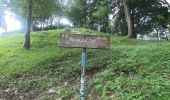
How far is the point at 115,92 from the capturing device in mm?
7172

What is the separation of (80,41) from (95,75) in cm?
223

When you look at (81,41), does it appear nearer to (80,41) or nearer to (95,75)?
(80,41)

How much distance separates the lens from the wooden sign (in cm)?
660

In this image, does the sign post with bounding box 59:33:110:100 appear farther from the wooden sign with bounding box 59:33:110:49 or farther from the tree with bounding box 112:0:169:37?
the tree with bounding box 112:0:169:37

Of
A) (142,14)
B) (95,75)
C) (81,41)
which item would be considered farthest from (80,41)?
(142,14)

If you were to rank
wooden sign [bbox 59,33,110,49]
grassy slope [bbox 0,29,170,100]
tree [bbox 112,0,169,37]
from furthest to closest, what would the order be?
1. tree [bbox 112,0,169,37]
2. grassy slope [bbox 0,29,170,100]
3. wooden sign [bbox 59,33,110,49]

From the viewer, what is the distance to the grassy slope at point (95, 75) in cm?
712

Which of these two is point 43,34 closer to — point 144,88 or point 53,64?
point 53,64

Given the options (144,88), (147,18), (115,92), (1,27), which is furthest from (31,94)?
(1,27)

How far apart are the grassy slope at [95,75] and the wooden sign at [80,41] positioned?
1326mm

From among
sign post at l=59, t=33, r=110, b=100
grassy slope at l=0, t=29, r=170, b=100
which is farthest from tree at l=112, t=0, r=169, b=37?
sign post at l=59, t=33, r=110, b=100

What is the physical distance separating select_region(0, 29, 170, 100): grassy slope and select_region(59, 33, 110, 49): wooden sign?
4.35 feet

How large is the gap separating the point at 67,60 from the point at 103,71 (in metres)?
2.54

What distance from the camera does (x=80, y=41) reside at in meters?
6.65
